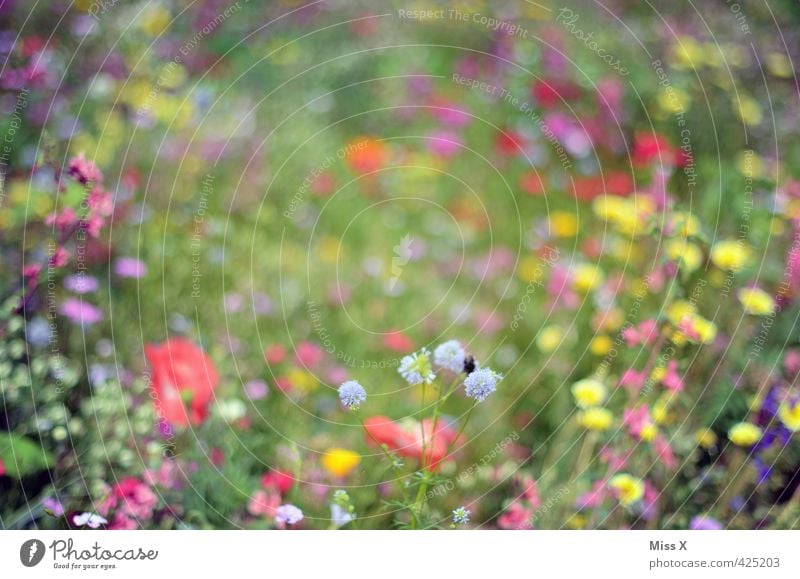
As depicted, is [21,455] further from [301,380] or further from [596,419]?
[596,419]

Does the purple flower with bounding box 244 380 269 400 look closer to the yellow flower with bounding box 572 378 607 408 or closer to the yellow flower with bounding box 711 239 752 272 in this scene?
the yellow flower with bounding box 572 378 607 408

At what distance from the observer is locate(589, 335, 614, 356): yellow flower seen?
64.7 inches

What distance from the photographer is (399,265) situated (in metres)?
1.95

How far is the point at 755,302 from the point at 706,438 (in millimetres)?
279

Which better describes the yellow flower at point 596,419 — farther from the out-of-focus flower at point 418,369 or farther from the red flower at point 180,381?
the red flower at point 180,381

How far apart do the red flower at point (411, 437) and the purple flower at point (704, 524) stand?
1.48ft

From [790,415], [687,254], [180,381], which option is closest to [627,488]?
[790,415]

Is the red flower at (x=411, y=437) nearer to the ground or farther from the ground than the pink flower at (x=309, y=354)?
nearer to the ground

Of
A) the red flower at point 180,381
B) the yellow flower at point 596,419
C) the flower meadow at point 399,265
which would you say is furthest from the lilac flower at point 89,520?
the yellow flower at point 596,419

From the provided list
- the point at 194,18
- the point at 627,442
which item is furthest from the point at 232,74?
the point at 627,442

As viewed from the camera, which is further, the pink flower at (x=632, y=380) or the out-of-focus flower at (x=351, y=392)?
the pink flower at (x=632, y=380)

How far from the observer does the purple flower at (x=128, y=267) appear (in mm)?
1595

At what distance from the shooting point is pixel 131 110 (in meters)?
1.74
